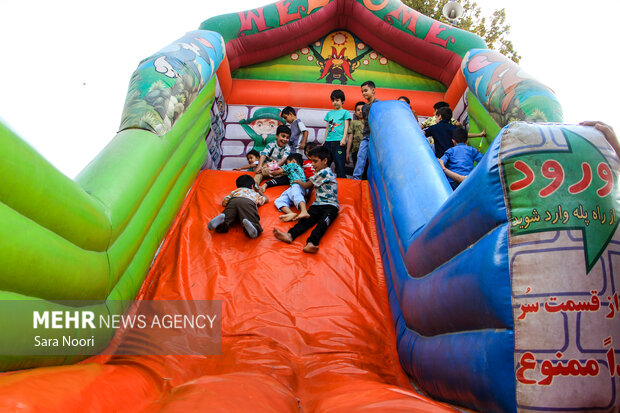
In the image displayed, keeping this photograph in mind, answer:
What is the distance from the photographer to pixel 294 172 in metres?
3.33

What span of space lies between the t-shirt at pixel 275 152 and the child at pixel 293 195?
0.22m

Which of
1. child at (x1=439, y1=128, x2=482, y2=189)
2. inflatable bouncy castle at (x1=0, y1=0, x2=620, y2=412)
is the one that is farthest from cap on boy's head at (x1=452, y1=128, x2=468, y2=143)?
inflatable bouncy castle at (x1=0, y1=0, x2=620, y2=412)

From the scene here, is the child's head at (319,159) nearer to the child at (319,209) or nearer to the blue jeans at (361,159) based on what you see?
the child at (319,209)

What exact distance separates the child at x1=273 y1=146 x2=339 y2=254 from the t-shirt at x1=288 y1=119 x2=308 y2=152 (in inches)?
34.4

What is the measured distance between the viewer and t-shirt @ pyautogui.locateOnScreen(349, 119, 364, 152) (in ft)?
12.6

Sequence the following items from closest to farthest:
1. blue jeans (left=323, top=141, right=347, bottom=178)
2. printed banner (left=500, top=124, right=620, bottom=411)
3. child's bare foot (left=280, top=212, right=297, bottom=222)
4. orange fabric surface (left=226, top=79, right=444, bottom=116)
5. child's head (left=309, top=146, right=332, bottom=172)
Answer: printed banner (left=500, top=124, right=620, bottom=411)
child's bare foot (left=280, top=212, right=297, bottom=222)
child's head (left=309, top=146, right=332, bottom=172)
blue jeans (left=323, top=141, right=347, bottom=178)
orange fabric surface (left=226, top=79, right=444, bottom=116)

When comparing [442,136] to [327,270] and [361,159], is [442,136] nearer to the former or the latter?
[361,159]

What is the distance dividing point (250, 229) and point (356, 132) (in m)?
1.68

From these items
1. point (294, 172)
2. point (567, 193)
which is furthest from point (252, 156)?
point (567, 193)

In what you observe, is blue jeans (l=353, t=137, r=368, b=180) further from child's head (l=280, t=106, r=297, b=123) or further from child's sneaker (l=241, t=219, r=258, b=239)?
child's sneaker (l=241, t=219, r=258, b=239)

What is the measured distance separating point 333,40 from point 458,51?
53.8 inches

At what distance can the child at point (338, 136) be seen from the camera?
12.2ft

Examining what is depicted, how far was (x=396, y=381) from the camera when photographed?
5.71 feet

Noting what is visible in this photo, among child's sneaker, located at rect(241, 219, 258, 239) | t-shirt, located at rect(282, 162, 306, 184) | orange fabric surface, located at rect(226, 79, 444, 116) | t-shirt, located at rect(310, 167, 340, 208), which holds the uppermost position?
orange fabric surface, located at rect(226, 79, 444, 116)
